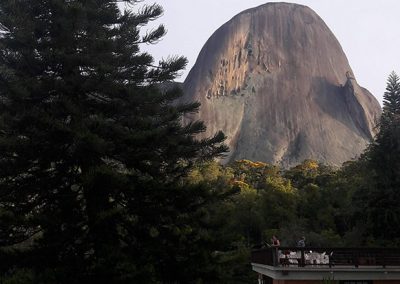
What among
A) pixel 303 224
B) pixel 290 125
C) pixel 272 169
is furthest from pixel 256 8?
pixel 303 224

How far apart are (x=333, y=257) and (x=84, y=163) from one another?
7.60 m

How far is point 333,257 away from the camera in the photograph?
14859 mm

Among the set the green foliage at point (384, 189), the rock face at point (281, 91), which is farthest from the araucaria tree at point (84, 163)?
the rock face at point (281, 91)

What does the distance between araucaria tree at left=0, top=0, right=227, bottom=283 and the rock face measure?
5479 cm

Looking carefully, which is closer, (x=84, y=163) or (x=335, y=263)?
(x=84, y=163)

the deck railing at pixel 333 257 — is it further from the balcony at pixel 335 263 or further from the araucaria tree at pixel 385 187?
the araucaria tree at pixel 385 187

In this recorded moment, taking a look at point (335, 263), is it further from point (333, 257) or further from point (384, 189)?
point (384, 189)

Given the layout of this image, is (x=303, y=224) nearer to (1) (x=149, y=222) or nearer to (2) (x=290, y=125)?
(1) (x=149, y=222)

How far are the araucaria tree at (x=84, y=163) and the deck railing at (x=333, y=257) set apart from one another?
12.0 ft

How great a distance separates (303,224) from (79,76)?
24.8m

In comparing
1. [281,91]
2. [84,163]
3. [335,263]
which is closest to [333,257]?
[335,263]

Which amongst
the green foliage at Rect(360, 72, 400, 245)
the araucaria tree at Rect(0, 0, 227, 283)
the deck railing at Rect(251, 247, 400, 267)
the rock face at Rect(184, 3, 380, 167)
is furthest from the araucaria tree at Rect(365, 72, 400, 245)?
the rock face at Rect(184, 3, 380, 167)

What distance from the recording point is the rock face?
69438mm

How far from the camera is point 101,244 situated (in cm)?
1066
